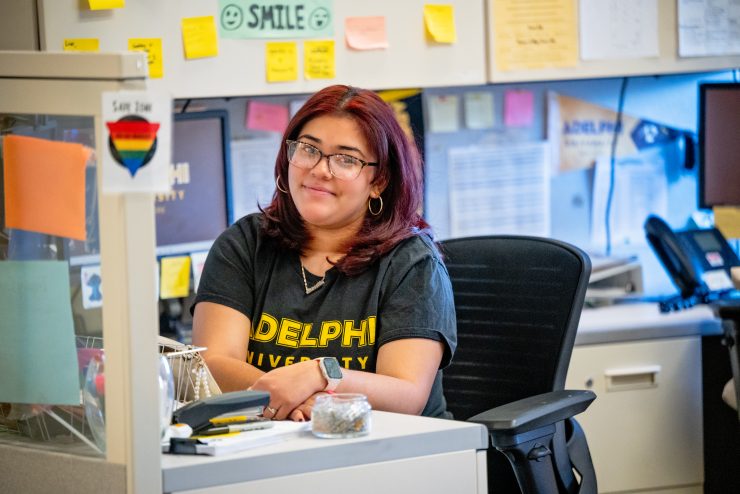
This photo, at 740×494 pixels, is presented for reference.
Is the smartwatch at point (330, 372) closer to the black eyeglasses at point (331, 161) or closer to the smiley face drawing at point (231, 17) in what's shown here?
the black eyeglasses at point (331, 161)

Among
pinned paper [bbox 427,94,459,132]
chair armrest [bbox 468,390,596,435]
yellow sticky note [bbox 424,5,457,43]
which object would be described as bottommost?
chair armrest [bbox 468,390,596,435]

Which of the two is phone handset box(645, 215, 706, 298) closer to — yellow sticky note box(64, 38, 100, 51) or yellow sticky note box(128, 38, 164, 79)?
yellow sticky note box(128, 38, 164, 79)

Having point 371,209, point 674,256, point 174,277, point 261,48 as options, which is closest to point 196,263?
point 174,277

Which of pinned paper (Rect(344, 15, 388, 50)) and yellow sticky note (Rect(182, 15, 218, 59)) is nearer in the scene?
yellow sticky note (Rect(182, 15, 218, 59))

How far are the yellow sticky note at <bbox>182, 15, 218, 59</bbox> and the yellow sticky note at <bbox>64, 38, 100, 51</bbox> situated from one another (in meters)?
0.21

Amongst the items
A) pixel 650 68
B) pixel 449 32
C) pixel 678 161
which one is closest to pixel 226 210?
pixel 449 32

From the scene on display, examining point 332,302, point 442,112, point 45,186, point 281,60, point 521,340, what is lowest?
point 521,340

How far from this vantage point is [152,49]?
8.22ft

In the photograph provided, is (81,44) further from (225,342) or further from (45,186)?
(45,186)

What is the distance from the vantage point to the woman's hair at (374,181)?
1.97 meters

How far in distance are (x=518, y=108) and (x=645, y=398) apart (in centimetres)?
92

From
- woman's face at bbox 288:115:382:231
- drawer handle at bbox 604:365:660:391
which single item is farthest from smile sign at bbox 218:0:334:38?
drawer handle at bbox 604:365:660:391

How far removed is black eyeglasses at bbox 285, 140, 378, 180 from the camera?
1944 millimetres

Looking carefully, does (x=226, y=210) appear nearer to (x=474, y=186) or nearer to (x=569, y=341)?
(x=474, y=186)
